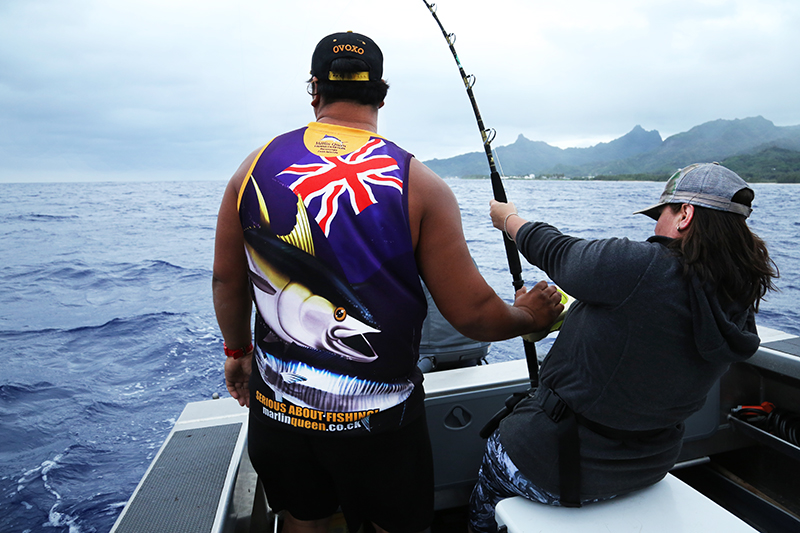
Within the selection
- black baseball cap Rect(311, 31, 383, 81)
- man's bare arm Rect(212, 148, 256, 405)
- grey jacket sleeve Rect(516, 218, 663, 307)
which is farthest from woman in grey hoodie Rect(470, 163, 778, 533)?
man's bare arm Rect(212, 148, 256, 405)

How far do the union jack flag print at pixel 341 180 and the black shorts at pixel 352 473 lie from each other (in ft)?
1.73

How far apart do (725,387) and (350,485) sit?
193cm

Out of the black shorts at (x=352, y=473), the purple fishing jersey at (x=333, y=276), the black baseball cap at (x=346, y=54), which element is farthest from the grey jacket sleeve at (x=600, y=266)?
the black baseball cap at (x=346, y=54)

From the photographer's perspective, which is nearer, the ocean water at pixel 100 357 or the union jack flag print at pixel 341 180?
the union jack flag print at pixel 341 180

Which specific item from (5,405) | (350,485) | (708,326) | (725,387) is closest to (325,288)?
(350,485)

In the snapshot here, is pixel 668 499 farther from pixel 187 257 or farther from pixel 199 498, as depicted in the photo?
pixel 187 257

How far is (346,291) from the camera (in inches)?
40.7

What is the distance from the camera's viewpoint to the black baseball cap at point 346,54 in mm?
1133

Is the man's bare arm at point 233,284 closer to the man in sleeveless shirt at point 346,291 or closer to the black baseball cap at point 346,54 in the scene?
the man in sleeveless shirt at point 346,291

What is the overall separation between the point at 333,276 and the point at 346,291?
43mm

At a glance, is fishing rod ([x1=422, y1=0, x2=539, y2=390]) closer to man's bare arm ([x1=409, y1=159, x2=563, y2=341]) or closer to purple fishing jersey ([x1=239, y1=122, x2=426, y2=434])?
man's bare arm ([x1=409, y1=159, x2=563, y2=341])

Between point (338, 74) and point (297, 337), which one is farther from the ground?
Result: point (338, 74)

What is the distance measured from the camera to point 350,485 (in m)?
1.17

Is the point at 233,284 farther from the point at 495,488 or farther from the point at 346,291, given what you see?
the point at 495,488
